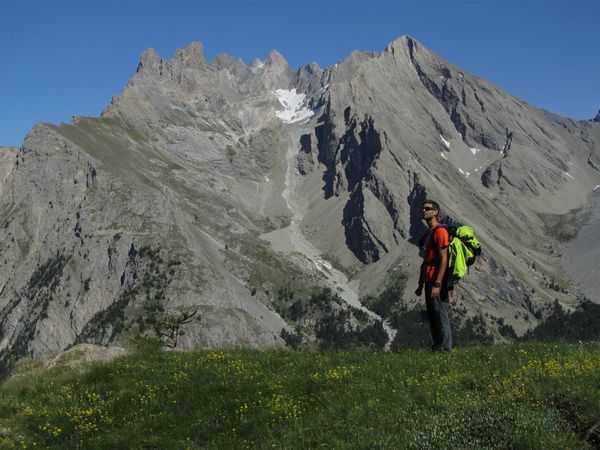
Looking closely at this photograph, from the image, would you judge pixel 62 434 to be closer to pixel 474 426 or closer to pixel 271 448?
pixel 271 448

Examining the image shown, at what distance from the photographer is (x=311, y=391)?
15.4m

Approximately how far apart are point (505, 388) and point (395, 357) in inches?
178

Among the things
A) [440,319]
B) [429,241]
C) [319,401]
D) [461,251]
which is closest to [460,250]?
[461,251]

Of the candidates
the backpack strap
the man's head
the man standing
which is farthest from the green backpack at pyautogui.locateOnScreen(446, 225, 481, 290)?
the man's head

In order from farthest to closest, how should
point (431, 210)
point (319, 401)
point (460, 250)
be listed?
point (431, 210), point (460, 250), point (319, 401)

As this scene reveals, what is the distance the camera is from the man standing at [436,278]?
17656 millimetres

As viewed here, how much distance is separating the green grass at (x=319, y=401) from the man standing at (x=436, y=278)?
93 cm

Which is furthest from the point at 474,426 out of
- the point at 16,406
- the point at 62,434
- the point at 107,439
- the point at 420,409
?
Result: the point at 16,406

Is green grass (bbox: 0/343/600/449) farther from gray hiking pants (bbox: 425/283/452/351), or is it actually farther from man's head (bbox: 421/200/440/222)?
man's head (bbox: 421/200/440/222)

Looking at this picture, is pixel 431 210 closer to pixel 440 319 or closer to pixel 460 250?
pixel 460 250

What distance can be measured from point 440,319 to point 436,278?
1419 mm

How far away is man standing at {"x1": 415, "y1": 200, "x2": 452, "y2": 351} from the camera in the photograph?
17.7 m

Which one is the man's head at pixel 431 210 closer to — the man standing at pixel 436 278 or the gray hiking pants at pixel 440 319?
the man standing at pixel 436 278

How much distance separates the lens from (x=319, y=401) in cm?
1458
